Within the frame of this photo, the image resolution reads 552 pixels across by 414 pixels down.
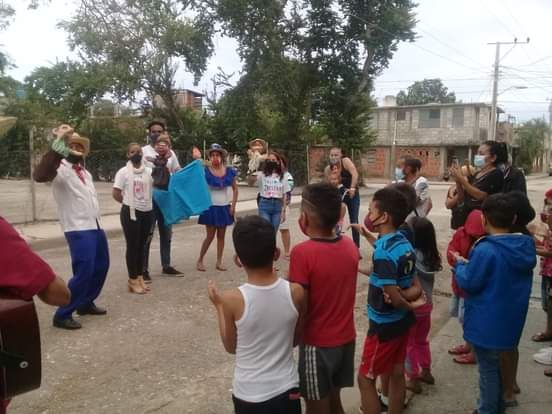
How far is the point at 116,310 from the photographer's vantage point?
18.4ft

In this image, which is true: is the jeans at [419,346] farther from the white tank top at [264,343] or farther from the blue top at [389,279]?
the white tank top at [264,343]

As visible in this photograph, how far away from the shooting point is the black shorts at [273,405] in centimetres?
231

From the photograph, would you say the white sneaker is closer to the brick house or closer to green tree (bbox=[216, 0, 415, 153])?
green tree (bbox=[216, 0, 415, 153])

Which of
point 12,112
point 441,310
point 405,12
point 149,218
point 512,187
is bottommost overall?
point 441,310

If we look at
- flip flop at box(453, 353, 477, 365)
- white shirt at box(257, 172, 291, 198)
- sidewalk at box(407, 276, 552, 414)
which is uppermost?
white shirt at box(257, 172, 291, 198)

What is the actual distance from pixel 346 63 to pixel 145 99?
10733 mm

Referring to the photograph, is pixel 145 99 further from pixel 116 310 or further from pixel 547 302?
pixel 547 302

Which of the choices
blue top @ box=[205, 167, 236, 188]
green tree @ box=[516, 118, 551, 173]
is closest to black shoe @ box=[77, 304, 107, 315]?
blue top @ box=[205, 167, 236, 188]

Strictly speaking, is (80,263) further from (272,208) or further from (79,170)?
(272,208)

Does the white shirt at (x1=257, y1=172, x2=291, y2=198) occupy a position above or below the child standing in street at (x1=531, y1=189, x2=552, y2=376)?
above

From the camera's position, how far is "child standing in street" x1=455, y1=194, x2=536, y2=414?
9.99ft

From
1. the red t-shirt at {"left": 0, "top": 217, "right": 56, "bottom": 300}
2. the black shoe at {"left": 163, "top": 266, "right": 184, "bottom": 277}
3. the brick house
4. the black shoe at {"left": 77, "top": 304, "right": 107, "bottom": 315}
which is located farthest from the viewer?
the brick house

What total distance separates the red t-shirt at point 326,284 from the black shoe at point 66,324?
3122 millimetres

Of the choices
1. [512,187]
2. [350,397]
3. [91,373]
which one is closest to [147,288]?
[91,373]
